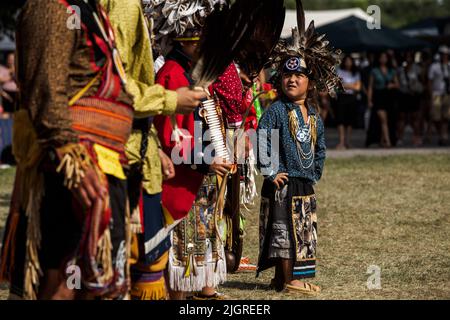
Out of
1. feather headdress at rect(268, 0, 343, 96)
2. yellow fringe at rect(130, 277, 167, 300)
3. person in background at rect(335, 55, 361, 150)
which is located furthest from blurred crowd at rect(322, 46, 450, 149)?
yellow fringe at rect(130, 277, 167, 300)

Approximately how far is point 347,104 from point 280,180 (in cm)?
1163

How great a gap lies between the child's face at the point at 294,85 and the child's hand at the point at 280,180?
0.53m

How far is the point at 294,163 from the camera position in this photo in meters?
6.27

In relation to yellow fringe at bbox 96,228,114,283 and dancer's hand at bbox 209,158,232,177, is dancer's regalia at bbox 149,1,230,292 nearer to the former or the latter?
dancer's hand at bbox 209,158,232,177

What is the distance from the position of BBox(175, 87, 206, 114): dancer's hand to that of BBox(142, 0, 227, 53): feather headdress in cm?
108

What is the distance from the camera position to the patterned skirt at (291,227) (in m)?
6.21

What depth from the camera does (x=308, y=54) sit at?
6.46m

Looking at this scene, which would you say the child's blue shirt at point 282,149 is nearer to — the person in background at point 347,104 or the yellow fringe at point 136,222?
the yellow fringe at point 136,222

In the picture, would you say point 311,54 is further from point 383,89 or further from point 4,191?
point 383,89

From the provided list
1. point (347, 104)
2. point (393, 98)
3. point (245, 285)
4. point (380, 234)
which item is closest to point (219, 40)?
point (245, 285)

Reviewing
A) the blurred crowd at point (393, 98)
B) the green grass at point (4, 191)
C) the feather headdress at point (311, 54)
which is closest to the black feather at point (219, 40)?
the feather headdress at point (311, 54)

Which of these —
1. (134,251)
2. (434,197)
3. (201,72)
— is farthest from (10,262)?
(434,197)

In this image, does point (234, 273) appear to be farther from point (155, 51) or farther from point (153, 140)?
point (153, 140)
